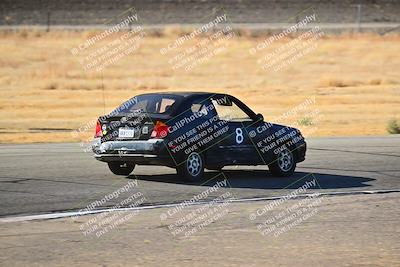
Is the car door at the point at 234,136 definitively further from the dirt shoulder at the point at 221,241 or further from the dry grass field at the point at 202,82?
the dry grass field at the point at 202,82

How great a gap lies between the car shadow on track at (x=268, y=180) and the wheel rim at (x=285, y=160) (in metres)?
0.19

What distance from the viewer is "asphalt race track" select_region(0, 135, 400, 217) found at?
1297cm

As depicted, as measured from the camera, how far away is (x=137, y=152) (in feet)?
47.7

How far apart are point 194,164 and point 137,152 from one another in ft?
3.06

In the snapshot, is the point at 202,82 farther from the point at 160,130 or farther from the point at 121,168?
the point at 160,130

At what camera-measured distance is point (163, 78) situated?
140ft

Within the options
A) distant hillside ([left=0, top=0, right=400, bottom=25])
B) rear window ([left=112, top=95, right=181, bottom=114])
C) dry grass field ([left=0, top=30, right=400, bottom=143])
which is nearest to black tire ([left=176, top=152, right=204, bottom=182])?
rear window ([left=112, top=95, right=181, bottom=114])

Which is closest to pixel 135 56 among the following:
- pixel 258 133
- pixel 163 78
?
pixel 163 78

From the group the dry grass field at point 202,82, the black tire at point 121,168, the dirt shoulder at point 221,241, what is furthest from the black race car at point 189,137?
the dry grass field at point 202,82

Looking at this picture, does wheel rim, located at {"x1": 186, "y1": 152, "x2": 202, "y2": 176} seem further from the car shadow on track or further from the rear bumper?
the rear bumper

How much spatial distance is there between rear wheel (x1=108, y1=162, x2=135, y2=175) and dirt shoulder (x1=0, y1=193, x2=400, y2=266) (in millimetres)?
3555

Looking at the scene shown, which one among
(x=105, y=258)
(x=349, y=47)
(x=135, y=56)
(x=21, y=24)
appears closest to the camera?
(x=105, y=258)

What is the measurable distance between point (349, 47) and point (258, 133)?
38010 millimetres

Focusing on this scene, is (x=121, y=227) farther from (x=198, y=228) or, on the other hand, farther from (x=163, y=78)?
(x=163, y=78)
